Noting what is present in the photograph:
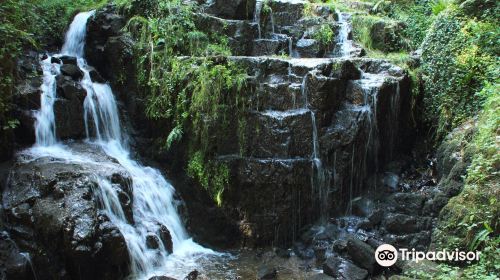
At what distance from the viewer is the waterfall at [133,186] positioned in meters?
7.44

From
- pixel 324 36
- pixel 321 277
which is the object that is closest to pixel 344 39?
pixel 324 36

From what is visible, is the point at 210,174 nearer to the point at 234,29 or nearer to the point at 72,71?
the point at 72,71

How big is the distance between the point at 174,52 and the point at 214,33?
1.86m

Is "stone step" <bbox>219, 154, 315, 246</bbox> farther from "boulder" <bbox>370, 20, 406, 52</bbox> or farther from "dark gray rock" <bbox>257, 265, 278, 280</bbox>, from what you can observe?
"boulder" <bbox>370, 20, 406, 52</bbox>

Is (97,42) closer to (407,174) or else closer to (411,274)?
(407,174)

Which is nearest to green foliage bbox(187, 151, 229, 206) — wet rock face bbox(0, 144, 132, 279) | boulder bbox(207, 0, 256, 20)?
wet rock face bbox(0, 144, 132, 279)

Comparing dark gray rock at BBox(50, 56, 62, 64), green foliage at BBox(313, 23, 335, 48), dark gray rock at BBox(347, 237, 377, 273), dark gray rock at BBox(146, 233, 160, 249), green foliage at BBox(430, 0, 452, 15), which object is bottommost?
dark gray rock at BBox(347, 237, 377, 273)

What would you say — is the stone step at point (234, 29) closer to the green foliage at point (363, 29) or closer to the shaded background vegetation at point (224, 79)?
the shaded background vegetation at point (224, 79)

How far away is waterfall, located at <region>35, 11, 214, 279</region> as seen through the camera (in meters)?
7.44

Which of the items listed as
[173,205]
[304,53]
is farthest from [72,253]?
→ [304,53]

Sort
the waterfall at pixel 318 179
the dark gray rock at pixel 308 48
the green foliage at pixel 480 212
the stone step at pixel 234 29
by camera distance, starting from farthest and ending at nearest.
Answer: the dark gray rock at pixel 308 48 → the stone step at pixel 234 29 → the waterfall at pixel 318 179 → the green foliage at pixel 480 212

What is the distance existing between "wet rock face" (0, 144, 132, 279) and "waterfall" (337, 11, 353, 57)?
809 centimetres

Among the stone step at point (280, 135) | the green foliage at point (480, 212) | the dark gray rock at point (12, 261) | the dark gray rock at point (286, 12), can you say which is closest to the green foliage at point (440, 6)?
the dark gray rock at point (286, 12)

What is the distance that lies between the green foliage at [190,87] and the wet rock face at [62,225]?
2.55 metres
